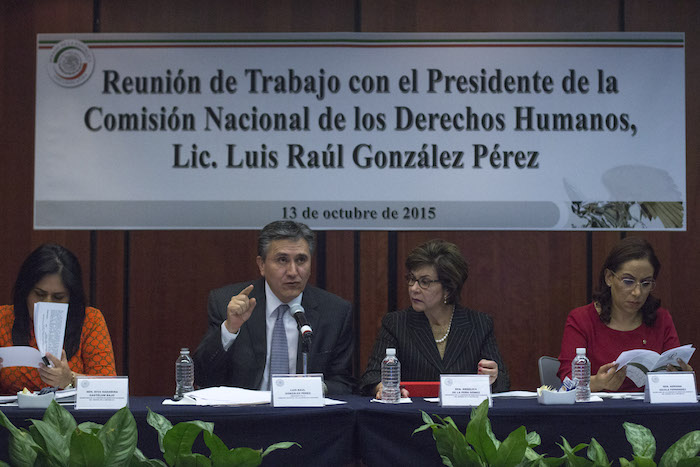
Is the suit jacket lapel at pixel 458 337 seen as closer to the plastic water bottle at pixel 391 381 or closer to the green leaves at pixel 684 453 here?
the plastic water bottle at pixel 391 381

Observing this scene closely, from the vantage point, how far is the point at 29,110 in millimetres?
4137

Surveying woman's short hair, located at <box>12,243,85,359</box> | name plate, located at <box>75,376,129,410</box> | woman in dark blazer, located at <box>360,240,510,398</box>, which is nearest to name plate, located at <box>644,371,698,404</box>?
woman in dark blazer, located at <box>360,240,510,398</box>

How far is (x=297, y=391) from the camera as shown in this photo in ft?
8.00

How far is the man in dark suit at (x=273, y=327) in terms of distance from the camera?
3.12 m

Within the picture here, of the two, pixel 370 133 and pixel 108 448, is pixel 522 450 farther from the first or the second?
pixel 370 133

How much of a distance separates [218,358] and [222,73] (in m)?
1.72

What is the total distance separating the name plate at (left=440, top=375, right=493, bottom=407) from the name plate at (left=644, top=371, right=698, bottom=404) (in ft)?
1.85

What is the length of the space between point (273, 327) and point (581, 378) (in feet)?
4.28

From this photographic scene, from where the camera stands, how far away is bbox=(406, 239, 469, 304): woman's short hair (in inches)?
130

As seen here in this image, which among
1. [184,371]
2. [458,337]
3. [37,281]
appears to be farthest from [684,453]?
[37,281]

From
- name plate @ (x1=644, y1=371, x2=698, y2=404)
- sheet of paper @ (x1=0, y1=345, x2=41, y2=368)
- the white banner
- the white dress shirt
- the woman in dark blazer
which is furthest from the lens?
the white banner

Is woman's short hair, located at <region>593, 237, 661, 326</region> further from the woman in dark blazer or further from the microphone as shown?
the microphone

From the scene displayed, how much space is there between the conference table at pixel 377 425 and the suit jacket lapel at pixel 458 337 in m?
0.80

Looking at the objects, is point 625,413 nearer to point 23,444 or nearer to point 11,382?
point 23,444
